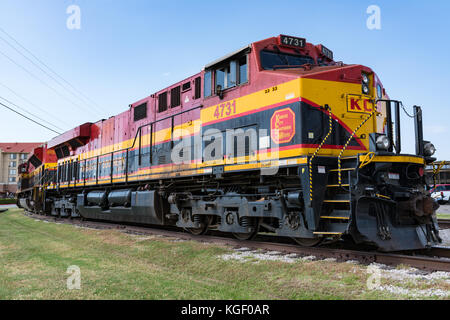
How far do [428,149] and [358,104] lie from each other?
65.4 inches

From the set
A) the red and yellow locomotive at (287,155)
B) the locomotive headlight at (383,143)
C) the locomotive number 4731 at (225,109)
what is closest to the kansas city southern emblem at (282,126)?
the red and yellow locomotive at (287,155)

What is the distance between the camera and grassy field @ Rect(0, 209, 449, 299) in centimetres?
A: 439

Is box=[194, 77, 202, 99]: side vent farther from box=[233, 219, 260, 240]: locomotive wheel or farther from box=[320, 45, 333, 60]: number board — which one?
box=[233, 219, 260, 240]: locomotive wheel

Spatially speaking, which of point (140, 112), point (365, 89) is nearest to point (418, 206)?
point (365, 89)

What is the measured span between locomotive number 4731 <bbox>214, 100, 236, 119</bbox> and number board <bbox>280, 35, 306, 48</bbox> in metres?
1.65

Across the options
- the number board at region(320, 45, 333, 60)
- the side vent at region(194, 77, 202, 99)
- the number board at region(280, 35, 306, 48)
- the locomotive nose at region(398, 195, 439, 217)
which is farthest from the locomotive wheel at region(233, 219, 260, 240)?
the number board at region(320, 45, 333, 60)

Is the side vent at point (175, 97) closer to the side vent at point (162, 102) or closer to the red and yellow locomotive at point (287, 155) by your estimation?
the red and yellow locomotive at point (287, 155)

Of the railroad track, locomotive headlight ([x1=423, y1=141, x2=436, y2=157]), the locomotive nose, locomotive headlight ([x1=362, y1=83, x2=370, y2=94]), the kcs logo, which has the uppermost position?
locomotive headlight ([x1=362, y1=83, x2=370, y2=94])

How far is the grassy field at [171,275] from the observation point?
439 centimetres

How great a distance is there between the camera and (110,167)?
1381 centimetres

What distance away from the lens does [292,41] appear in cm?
789

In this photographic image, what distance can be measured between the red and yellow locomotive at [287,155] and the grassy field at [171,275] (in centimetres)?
93

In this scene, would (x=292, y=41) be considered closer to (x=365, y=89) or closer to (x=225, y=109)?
(x=365, y=89)
